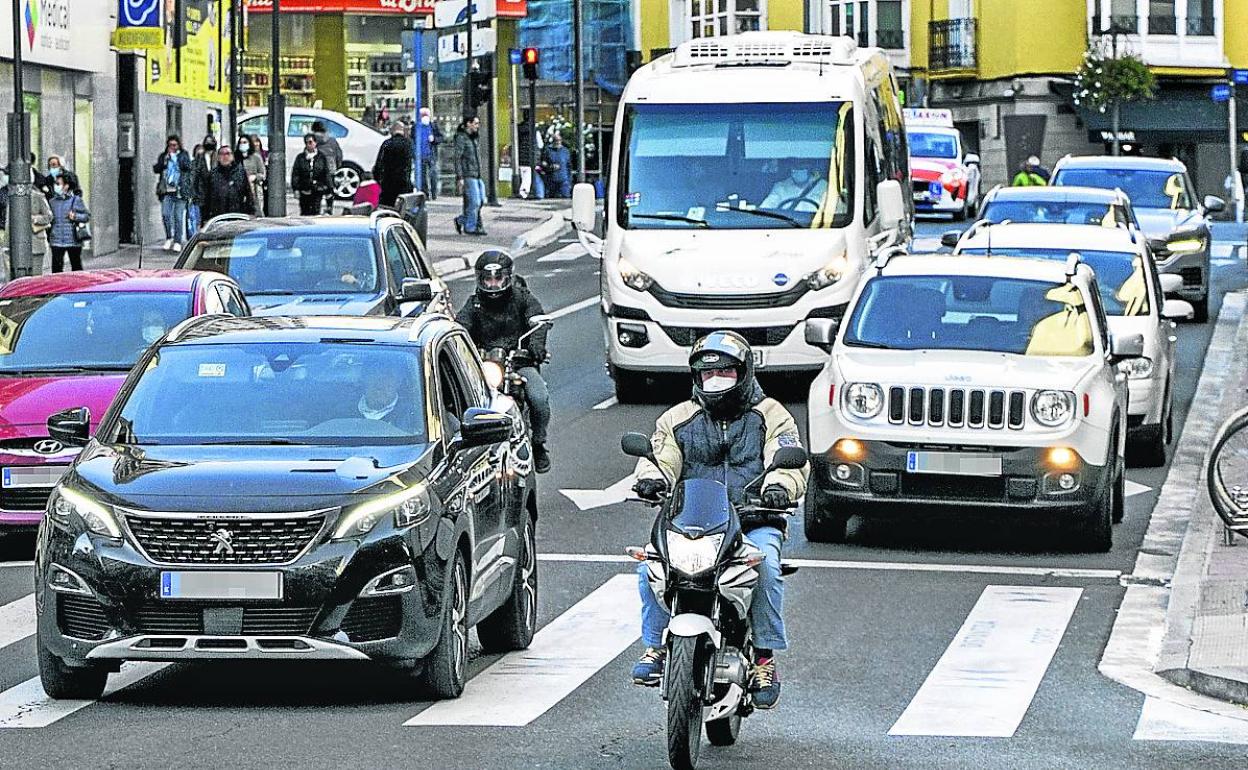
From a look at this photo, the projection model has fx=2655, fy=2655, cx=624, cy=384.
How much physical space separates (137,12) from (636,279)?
791 inches

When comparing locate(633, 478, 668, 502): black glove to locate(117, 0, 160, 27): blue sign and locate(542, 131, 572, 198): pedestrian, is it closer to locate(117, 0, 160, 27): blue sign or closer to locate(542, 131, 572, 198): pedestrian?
locate(117, 0, 160, 27): blue sign

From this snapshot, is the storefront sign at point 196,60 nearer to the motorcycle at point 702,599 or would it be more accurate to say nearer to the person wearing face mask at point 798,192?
the person wearing face mask at point 798,192

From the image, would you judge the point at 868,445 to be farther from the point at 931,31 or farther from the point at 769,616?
the point at 931,31

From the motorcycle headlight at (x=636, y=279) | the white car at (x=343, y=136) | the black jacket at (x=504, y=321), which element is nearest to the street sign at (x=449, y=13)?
the white car at (x=343, y=136)

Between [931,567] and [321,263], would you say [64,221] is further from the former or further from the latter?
[931,567]

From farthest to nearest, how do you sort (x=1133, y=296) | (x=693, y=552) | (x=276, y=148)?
(x=276, y=148) → (x=1133, y=296) → (x=693, y=552)

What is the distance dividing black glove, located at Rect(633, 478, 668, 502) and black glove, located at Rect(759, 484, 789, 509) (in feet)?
1.17

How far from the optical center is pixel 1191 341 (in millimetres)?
29297

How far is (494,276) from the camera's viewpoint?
17.5 meters

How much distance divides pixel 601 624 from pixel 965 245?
402 inches

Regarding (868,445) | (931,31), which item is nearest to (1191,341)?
(868,445)

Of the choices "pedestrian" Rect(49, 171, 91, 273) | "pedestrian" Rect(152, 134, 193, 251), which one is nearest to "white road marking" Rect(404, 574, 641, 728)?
"pedestrian" Rect(49, 171, 91, 273)

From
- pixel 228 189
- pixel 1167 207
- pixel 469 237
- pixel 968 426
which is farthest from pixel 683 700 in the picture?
pixel 469 237

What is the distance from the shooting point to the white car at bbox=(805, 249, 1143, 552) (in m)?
15.1
